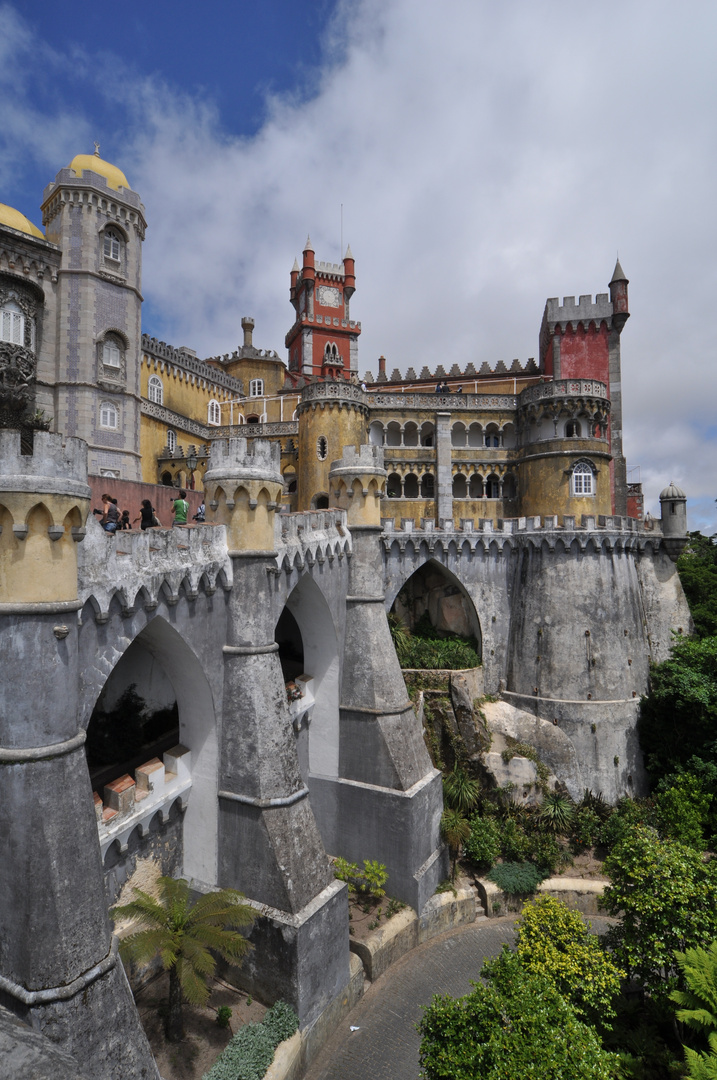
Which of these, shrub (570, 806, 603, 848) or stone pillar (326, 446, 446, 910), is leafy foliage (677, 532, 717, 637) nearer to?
shrub (570, 806, 603, 848)

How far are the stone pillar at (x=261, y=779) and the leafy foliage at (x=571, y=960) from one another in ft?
15.2

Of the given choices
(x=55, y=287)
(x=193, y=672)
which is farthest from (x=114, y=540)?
(x=55, y=287)

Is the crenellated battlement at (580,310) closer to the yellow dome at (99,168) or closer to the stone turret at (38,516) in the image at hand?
the yellow dome at (99,168)

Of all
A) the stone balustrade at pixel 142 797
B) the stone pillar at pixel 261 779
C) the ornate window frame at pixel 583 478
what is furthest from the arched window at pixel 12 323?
the ornate window frame at pixel 583 478

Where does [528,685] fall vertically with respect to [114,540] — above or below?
below

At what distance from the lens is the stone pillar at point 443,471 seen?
113 feet

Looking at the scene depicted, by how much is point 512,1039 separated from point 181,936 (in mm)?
6259

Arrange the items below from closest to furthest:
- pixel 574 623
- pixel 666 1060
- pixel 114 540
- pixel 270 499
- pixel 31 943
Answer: pixel 31 943 < pixel 114 540 < pixel 666 1060 < pixel 270 499 < pixel 574 623

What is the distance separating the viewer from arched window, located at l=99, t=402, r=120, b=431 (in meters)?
29.1

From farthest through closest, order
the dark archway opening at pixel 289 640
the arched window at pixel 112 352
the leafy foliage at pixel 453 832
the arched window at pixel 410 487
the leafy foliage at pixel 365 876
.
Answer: the arched window at pixel 410 487, the arched window at pixel 112 352, the dark archway opening at pixel 289 640, the leafy foliage at pixel 453 832, the leafy foliage at pixel 365 876

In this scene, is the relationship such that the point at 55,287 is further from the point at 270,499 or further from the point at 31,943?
the point at 31,943

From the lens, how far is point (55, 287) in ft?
91.9

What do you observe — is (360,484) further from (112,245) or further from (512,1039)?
(112,245)

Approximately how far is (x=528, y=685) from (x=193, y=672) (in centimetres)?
1911
